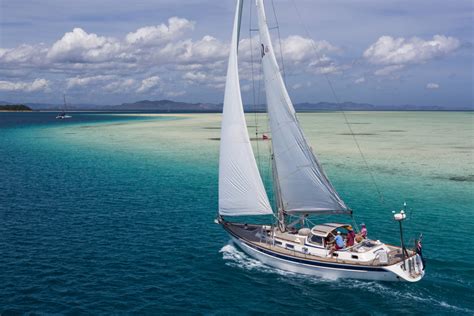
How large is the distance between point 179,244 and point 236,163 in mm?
9087

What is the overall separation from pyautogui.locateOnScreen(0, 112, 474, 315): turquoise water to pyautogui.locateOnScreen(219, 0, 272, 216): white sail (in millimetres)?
4276

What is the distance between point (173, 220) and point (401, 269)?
22726 mm

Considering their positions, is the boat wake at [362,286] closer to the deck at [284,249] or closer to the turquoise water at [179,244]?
the turquoise water at [179,244]

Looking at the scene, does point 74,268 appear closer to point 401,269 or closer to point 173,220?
point 173,220

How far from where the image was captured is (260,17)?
1196 inches

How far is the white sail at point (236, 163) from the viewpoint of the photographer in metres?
32.8

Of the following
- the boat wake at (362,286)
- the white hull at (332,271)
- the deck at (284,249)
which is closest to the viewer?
the boat wake at (362,286)

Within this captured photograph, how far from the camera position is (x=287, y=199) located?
112ft

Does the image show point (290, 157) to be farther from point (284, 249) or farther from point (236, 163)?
point (284, 249)

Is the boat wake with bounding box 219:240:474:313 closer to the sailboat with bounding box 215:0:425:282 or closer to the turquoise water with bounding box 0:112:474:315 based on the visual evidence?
the turquoise water with bounding box 0:112:474:315

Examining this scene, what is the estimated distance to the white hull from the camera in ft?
93.8

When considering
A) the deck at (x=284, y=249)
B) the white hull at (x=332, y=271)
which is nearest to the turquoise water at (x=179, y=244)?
the white hull at (x=332, y=271)

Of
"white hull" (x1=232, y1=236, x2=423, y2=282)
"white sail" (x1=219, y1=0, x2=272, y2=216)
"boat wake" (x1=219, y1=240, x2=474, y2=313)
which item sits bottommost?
"boat wake" (x1=219, y1=240, x2=474, y2=313)

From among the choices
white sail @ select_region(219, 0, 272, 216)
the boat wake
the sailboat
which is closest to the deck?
the sailboat
